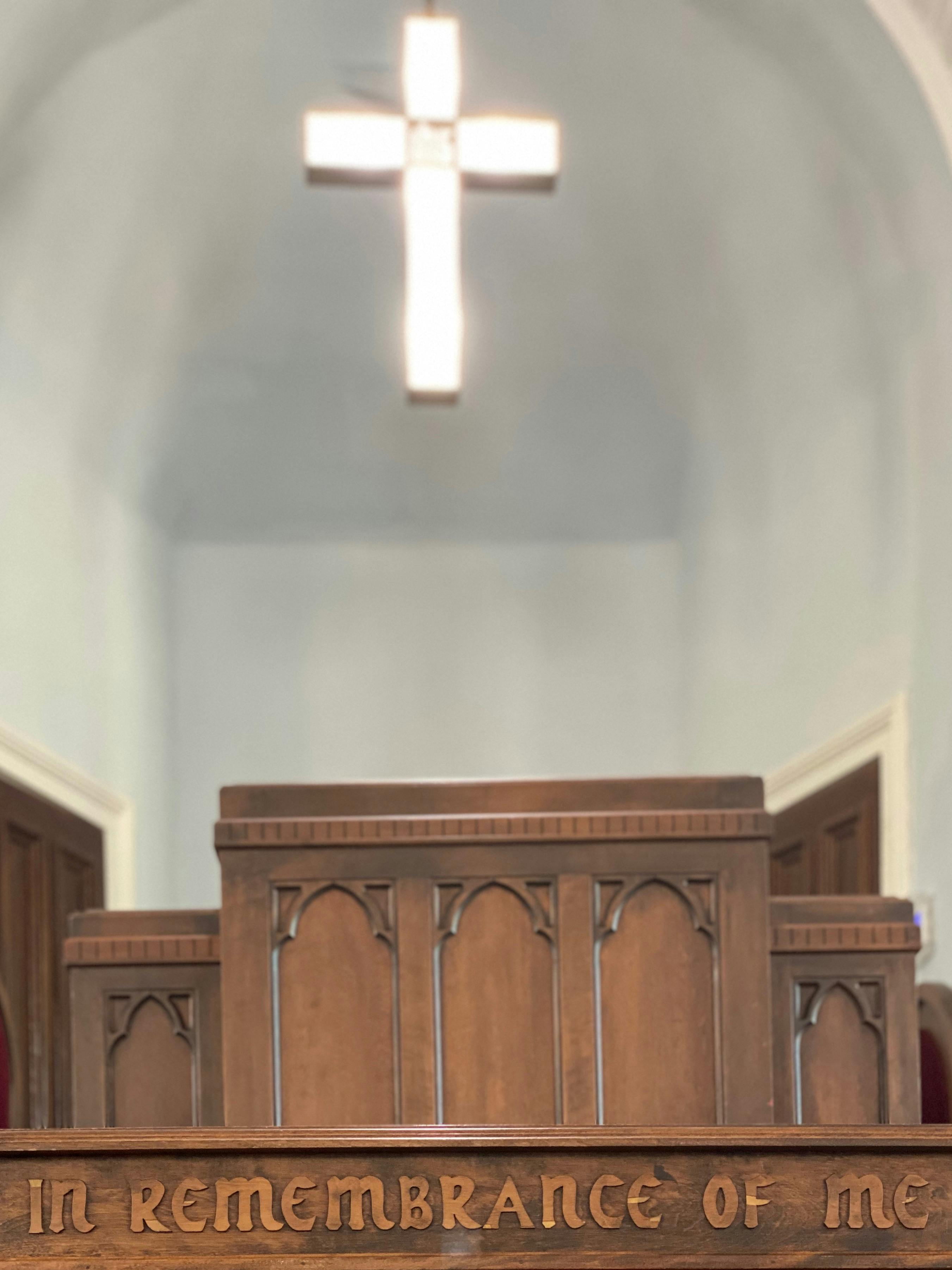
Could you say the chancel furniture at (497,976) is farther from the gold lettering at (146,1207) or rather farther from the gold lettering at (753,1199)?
the gold lettering at (146,1207)

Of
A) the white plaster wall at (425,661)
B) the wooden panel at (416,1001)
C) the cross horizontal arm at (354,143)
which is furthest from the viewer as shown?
the white plaster wall at (425,661)

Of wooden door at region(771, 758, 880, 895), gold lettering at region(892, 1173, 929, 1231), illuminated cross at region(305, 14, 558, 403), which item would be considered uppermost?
illuminated cross at region(305, 14, 558, 403)

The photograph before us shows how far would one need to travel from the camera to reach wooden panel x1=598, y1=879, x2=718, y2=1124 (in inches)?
121

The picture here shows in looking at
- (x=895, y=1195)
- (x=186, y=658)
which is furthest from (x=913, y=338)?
(x=186, y=658)

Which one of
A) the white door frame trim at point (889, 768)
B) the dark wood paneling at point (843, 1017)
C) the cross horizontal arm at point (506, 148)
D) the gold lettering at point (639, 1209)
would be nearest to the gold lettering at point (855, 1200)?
the gold lettering at point (639, 1209)

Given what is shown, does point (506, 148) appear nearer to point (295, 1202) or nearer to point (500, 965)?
point (500, 965)

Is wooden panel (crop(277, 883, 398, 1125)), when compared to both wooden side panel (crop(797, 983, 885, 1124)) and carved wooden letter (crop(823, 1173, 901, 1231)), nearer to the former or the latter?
wooden side panel (crop(797, 983, 885, 1124))

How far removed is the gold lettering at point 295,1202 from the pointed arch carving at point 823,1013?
1354mm

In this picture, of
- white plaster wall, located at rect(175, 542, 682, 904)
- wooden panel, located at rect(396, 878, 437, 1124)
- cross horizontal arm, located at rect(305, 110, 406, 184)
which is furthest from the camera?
white plaster wall, located at rect(175, 542, 682, 904)

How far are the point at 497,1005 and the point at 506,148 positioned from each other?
3590 mm

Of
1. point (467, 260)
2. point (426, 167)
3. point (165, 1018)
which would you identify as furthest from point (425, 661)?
point (165, 1018)

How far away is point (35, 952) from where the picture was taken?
18.7 ft

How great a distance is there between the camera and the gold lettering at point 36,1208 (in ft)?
7.45

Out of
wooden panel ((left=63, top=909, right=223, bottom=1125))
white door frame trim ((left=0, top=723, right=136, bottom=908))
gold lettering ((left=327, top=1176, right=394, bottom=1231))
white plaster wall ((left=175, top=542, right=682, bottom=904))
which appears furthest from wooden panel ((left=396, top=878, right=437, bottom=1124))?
white plaster wall ((left=175, top=542, right=682, bottom=904))
